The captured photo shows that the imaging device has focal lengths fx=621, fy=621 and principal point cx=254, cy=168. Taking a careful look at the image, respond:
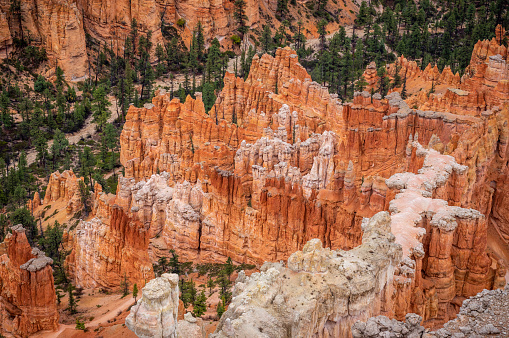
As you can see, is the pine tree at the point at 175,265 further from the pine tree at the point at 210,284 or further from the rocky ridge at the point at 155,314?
the rocky ridge at the point at 155,314

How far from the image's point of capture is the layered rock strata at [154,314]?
74.4 feet

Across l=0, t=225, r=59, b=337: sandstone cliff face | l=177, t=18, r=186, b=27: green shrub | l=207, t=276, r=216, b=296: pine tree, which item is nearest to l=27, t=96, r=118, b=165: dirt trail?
l=177, t=18, r=186, b=27: green shrub

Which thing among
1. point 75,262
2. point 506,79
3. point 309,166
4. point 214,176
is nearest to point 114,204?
point 75,262

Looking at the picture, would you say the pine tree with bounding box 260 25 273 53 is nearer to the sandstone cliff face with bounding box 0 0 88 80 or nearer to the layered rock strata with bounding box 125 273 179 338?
the sandstone cliff face with bounding box 0 0 88 80

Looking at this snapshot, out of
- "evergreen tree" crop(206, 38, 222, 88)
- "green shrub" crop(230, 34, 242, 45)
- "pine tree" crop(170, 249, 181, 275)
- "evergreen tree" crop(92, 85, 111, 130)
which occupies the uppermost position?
"green shrub" crop(230, 34, 242, 45)

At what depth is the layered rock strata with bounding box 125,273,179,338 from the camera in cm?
2267

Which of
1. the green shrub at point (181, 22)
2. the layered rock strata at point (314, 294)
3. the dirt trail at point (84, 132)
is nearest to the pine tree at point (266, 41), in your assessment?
the green shrub at point (181, 22)

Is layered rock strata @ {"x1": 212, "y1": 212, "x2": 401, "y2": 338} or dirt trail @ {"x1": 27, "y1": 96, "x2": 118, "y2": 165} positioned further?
dirt trail @ {"x1": 27, "y1": 96, "x2": 118, "y2": 165}

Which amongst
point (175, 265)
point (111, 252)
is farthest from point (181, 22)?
point (175, 265)

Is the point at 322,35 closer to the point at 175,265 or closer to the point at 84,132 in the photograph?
the point at 84,132

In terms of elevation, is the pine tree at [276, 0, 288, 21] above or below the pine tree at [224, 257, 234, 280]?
above

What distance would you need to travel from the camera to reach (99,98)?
3430 inches

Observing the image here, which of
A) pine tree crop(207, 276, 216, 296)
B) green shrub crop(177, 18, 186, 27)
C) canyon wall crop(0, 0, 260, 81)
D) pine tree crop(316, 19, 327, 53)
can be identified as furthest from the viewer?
green shrub crop(177, 18, 186, 27)

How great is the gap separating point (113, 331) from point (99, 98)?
54042mm
